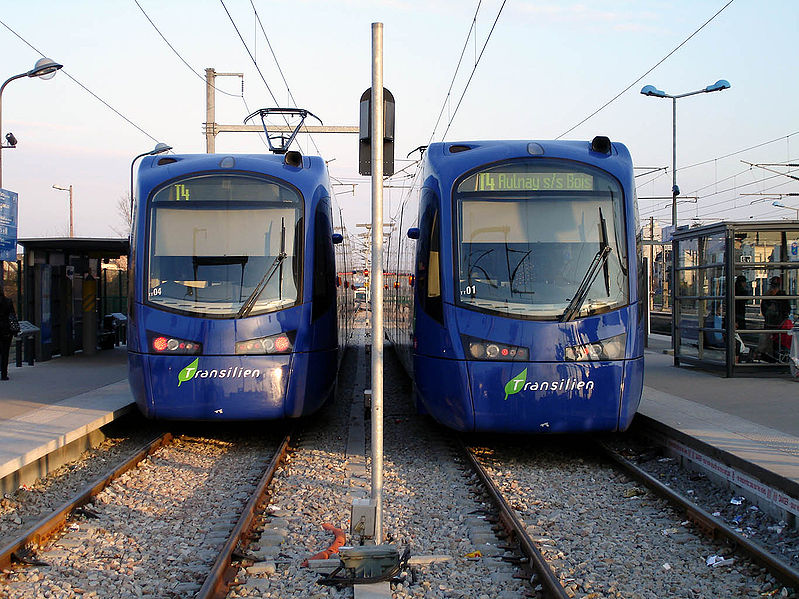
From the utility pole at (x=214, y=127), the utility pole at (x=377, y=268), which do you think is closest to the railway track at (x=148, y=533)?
the utility pole at (x=377, y=268)

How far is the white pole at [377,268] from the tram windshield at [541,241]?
3.02m

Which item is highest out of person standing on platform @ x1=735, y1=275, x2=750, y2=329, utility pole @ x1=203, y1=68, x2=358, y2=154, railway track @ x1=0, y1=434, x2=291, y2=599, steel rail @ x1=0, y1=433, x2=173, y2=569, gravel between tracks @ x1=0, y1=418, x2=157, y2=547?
utility pole @ x1=203, y1=68, x2=358, y2=154

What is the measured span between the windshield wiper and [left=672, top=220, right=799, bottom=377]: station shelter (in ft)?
18.6

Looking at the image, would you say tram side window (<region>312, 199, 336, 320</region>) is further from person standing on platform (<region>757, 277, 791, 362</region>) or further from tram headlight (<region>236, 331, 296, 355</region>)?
person standing on platform (<region>757, 277, 791, 362</region>)

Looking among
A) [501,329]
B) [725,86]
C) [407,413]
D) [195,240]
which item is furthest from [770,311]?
[725,86]

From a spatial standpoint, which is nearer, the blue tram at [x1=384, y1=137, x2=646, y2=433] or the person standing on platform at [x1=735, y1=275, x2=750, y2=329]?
the blue tram at [x1=384, y1=137, x2=646, y2=433]

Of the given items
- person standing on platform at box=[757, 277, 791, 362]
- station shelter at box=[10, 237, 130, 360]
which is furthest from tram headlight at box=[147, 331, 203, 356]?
person standing on platform at box=[757, 277, 791, 362]

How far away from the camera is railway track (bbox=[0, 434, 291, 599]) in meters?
5.19

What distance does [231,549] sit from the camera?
5.57 meters

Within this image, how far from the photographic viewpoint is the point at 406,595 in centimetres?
497

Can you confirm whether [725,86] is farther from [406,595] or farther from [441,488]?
[406,595]

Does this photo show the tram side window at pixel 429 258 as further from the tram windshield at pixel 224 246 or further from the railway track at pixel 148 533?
the railway track at pixel 148 533

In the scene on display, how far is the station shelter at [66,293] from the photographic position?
16875 mm

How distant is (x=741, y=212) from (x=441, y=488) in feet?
158
